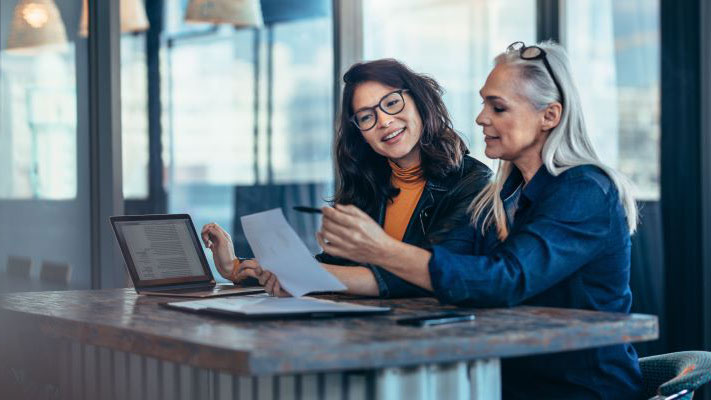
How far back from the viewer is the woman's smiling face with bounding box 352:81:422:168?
2.84m

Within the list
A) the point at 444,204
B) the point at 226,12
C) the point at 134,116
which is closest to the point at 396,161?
the point at 444,204

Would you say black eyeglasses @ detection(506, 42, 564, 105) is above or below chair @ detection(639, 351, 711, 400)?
above

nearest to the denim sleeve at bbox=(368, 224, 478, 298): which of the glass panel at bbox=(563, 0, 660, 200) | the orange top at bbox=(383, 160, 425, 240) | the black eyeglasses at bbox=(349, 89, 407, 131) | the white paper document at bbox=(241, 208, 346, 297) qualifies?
the white paper document at bbox=(241, 208, 346, 297)

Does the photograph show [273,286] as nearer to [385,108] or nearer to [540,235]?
[540,235]

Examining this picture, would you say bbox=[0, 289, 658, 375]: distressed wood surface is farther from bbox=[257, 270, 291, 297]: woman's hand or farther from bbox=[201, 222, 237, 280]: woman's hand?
bbox=[201, 222, 237, 280]: woman's hand

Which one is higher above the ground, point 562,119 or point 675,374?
point 562,119

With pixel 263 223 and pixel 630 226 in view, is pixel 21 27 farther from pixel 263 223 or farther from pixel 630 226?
pixel 630 226

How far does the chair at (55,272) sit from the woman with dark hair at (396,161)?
0.96 meters

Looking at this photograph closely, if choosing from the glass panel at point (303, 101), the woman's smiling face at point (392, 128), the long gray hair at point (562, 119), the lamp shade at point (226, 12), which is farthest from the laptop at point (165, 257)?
the glass panel at point (303, 101)

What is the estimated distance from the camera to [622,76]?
4.79 m

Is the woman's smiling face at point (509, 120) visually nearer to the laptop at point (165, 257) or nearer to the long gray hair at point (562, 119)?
the long gray hair at point (562, 119)

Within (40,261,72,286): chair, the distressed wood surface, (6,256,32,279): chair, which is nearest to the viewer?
the distressed wood surface

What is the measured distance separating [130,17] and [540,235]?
2.26 metres

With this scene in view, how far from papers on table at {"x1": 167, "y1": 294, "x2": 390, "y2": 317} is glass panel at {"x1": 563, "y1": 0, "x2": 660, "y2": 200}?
9.34 ft
